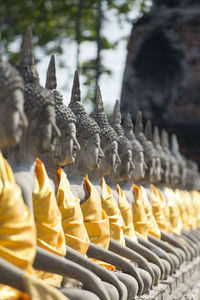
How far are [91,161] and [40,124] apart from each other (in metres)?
1.53

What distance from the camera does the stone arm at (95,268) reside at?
4859mm

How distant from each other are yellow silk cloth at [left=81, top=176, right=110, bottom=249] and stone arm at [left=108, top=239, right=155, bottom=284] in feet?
1.36

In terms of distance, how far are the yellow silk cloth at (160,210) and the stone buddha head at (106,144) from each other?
88.3 inches

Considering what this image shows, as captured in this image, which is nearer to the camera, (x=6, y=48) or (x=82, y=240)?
(x=82, y=240)

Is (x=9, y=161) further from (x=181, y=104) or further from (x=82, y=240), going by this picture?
(x=181, y=104)

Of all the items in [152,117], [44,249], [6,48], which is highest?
[6,48]

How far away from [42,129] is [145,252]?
305 cm

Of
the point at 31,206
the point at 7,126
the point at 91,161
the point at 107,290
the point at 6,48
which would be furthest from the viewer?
the point at 6,48

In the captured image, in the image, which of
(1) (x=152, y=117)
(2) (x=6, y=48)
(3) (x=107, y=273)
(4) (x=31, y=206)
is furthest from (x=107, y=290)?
(2) (x=6, y=48)

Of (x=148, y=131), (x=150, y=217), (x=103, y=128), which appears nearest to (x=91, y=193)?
(x=103, y=128)

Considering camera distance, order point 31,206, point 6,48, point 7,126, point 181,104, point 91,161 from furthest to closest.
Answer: point 6,48 → point 181,104 → point 91,161 → point 31,206 → point 7,126

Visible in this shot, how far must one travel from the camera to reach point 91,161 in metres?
5.82

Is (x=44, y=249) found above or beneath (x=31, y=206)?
beneath

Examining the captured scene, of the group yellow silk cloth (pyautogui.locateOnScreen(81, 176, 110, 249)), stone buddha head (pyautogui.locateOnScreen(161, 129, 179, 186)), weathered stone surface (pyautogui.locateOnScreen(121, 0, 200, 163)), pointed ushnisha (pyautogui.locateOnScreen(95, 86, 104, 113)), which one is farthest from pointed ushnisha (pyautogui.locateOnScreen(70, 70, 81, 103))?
weathered stone surface (pyautogui.locateOnScreen(121, 0, 200, 163))
